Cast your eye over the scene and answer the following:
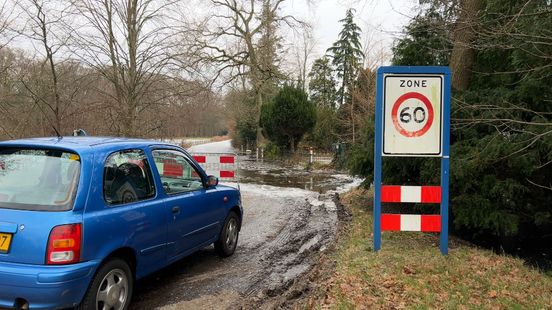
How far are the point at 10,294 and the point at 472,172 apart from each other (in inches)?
259

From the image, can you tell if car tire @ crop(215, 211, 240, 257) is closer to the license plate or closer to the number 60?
the number 60

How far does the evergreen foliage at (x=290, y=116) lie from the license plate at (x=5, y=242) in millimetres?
26792

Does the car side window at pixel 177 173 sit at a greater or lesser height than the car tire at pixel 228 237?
greater

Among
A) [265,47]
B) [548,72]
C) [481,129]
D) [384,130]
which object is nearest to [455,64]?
[481,129]

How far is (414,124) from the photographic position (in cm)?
583

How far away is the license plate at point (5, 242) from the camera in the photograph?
11.7 ft

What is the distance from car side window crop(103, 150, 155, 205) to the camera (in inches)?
164

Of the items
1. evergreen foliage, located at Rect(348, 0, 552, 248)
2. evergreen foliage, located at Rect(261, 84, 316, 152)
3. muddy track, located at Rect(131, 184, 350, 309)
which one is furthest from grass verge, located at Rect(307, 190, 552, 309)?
evergreen foliage, located at Rect(261, 84, 316, 152)

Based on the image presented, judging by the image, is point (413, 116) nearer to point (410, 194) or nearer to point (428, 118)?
point (428, 118)

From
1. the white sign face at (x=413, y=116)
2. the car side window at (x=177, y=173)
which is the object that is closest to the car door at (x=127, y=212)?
the car side window at (x=177, y=173)

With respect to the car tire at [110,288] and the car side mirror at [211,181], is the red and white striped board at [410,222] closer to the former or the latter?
the car side mirror at [211,181]

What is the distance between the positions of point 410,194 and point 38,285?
170 inches

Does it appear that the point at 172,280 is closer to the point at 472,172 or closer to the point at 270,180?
the point at 472,172

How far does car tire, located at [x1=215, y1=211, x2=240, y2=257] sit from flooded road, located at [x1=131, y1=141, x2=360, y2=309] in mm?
122
